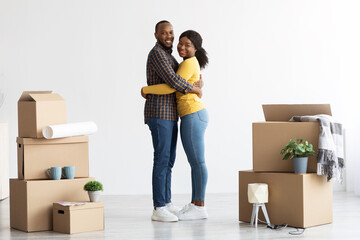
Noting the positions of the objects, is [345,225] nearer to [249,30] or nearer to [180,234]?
[180,234]

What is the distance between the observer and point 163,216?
3.20 metres

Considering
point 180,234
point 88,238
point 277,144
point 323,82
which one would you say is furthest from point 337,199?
point 88,238

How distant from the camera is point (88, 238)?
8.99 ft

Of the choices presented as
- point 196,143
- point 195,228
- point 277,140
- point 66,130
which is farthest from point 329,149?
point 66,130

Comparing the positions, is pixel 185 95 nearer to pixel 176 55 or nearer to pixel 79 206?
pixel 79 206

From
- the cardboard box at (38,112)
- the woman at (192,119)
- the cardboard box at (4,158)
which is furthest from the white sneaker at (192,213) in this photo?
the cardboard box at (4,158)

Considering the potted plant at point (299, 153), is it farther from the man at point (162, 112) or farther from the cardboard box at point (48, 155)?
→ the cardboard box at point (48, 155)

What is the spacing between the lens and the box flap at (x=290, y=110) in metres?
3.21

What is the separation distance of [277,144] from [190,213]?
2.22ft

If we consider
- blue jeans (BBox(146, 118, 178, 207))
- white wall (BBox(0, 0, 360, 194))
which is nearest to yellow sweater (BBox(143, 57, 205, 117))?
blue jeans (BBox(146, 118, 178, 207))

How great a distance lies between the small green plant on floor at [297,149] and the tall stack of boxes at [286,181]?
6 centimetres

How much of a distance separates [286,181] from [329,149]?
0.30 meters

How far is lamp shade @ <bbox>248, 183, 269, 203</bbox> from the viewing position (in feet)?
9.71

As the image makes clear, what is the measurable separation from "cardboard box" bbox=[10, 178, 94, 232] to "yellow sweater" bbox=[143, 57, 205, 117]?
0.68 metres
